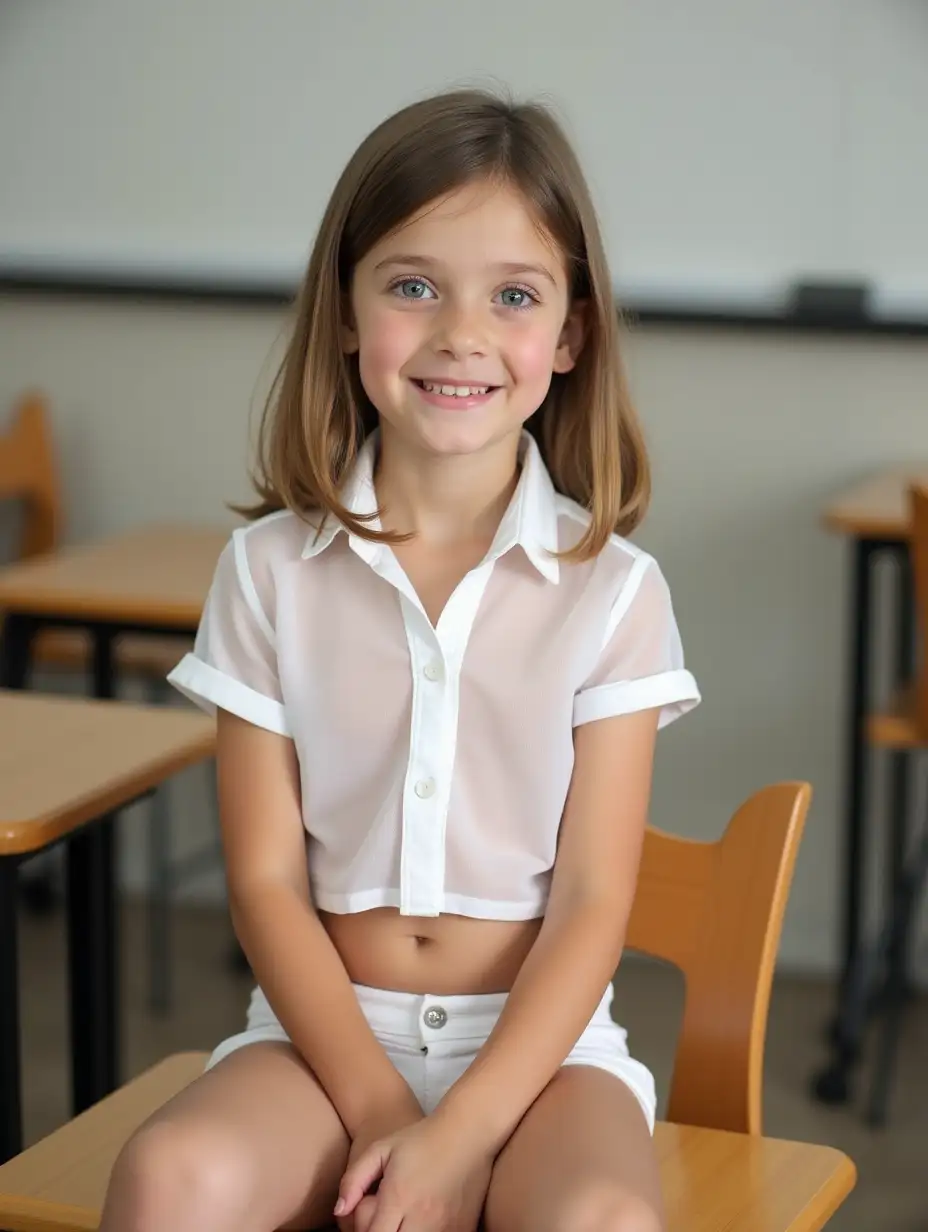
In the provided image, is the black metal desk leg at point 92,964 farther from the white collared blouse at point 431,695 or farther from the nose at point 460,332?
the nose at point 460,332

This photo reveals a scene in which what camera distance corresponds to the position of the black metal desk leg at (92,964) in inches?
77.2

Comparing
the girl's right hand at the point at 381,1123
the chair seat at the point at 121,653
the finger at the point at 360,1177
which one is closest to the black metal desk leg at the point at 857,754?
the chair seat at the point at 121,653

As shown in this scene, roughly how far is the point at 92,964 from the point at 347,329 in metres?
0.73

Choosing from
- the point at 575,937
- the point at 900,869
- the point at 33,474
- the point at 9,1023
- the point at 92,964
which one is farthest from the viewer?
the point at 33,474

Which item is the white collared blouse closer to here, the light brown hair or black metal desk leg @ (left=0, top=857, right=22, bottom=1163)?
the light brown hair

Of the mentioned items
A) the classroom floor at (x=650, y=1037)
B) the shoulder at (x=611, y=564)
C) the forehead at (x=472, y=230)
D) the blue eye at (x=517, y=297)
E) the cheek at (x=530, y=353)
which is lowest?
the classroom floor at (x=650, y=1037)

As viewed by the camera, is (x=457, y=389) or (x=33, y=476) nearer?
(x=457, y=389)

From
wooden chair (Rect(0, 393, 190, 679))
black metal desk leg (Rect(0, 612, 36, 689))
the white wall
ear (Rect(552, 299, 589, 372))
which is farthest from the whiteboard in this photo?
ear (Rect(552, 299, 589, 372))

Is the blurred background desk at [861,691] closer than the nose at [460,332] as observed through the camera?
No

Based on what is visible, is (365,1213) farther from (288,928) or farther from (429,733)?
(429,733)

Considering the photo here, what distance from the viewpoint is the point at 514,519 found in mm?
1601

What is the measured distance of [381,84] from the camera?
3572mm

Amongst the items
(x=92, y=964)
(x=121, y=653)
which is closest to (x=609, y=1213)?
(x=92, y=964)

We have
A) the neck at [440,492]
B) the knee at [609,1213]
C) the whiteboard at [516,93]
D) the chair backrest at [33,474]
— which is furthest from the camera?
the chair backrest at [33,474]
